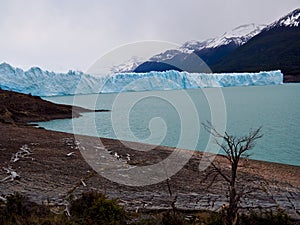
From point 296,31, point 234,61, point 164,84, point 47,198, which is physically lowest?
point 47,198

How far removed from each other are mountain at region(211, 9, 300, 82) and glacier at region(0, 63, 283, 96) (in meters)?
42.3

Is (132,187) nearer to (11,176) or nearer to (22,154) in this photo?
(11,176)

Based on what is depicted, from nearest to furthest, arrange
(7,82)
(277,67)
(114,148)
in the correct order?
(114,148), (7,82), (277,67)

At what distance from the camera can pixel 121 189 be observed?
36.0 feet

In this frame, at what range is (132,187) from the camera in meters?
11.2

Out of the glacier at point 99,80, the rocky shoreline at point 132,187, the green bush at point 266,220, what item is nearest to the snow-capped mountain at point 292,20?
the glacier at point 99,80

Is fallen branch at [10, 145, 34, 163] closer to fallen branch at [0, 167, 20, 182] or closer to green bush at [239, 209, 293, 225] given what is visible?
fallen branch at [0, 167, 20, 182]

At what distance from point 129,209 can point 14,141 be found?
12916mm

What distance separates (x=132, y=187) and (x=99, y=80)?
8269 centimetres

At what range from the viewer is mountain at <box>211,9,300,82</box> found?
136000 mm

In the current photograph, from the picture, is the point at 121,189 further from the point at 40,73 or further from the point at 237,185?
the point at 40,73

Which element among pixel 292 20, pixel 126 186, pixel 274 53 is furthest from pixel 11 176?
pixel 292 20

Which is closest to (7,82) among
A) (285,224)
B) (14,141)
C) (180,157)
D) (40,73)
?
(40,73)

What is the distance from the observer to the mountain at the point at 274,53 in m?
136
